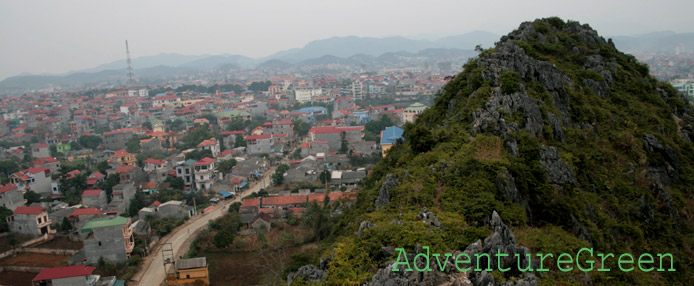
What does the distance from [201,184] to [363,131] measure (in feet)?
46.6

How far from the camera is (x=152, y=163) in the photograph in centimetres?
2767

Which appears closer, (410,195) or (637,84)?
(410,195)

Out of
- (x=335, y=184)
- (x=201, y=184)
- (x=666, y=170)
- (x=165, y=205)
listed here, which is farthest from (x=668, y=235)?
(x=201, y=184)

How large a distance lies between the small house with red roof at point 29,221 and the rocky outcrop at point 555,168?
2075 cm

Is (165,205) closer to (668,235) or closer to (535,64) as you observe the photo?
(535,64)

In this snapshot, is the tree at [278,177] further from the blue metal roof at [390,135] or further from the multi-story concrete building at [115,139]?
the multi-story concrete building at [115,139]

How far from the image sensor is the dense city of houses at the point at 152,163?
2014 cm

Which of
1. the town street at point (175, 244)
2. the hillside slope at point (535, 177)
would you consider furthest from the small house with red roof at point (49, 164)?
the hillside slope at point (535, 177)

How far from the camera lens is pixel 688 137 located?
1328cm

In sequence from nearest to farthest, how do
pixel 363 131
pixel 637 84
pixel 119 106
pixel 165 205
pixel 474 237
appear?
pixel 474 237 < pixel 637 84 < pixel 165 205 < pixel 363 131 < pixel 119 106

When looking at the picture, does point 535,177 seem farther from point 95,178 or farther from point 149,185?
point 95,178

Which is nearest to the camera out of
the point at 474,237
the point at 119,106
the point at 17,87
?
the point at 474,237

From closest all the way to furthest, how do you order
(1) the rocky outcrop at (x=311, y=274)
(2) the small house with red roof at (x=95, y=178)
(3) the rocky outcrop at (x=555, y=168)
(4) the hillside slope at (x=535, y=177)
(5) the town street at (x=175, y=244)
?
(4) the hillside slope at (x=535, y=177) → (1) the rocky outcrop at (x=311, y=274) → (3) the rocky outcrop at (x=555, y=168) → (5) the town street at (x=175, y=244) → (2) the small house with red roof at (x=95, y=178)

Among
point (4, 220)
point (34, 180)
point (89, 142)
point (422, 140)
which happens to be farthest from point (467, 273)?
point (89, 142)
